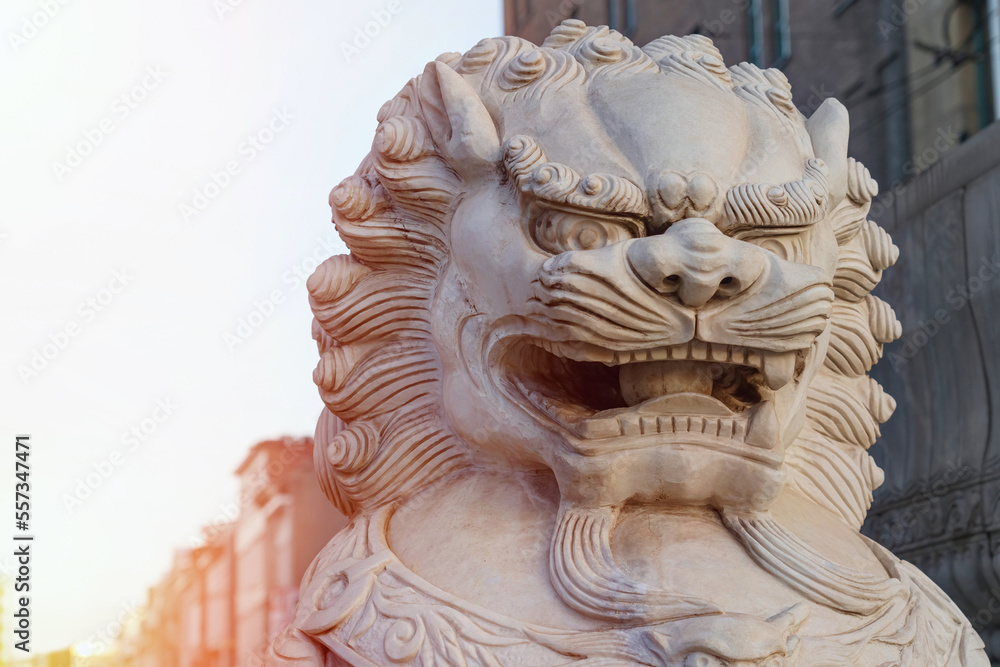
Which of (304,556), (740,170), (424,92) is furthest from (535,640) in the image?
(304,556)

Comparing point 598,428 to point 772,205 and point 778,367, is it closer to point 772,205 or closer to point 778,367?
point 778,367

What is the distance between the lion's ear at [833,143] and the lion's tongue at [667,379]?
1.46 ft

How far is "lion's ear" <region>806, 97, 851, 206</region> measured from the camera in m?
2.04

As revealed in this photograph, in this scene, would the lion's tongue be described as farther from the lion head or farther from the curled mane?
the curled mane

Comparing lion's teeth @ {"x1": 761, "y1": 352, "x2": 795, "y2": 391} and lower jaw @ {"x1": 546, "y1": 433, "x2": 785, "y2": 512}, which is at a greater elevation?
lion's teeth @ {"x1": 761, "y1": 352, "x2": 795, "y2": 391}

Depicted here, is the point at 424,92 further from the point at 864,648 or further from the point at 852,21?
the point at 852,21

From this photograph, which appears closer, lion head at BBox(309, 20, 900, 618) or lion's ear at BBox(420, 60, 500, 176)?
lion head at BBox(309, 20, 900, 618)

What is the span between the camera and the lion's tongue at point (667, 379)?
1.83 meters

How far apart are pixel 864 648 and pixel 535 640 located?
19.7 inches

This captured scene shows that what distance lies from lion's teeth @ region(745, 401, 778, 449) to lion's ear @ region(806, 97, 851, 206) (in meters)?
0.46
